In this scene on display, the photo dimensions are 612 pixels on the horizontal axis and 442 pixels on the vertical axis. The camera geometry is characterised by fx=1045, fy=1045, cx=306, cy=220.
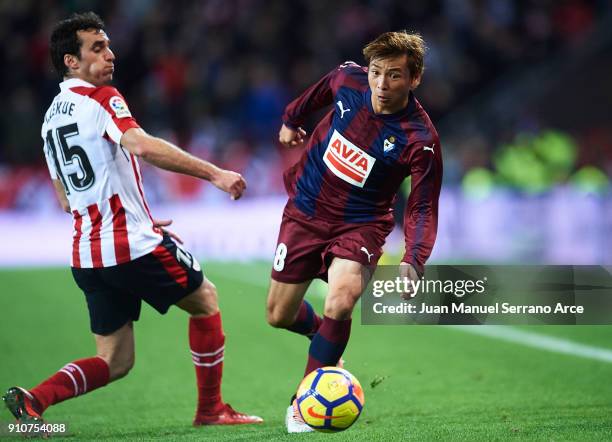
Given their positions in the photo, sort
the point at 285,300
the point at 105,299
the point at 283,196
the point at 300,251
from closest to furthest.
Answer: the point at 105,299 < the point at 300,251 < the point at 285,300 < the point at 283,196

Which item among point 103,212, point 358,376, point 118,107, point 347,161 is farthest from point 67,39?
point 358,376

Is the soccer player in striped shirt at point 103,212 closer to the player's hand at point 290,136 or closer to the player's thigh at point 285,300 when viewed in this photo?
the player's thigh at point 285,300

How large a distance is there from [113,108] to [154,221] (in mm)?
690

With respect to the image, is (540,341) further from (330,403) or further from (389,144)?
(330,403)

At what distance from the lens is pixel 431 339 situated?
8.97 metres

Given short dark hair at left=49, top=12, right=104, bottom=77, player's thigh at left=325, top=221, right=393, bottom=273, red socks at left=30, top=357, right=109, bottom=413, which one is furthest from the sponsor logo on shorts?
red socks at left=30, top=357, right=109, bottom=413

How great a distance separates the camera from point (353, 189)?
559 cm

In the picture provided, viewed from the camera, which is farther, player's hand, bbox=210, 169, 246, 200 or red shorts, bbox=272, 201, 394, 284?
red shorts, bbox=272, 201, 394, 284

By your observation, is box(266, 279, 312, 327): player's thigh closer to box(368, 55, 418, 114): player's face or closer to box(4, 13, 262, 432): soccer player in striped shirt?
box(4, 13, 262, 432): soccer player in striped shirt

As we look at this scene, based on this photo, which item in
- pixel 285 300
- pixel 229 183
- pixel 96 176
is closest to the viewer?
pixel 229 183

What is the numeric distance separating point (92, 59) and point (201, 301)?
139 centimetres

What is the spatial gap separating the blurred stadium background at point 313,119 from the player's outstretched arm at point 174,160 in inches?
354

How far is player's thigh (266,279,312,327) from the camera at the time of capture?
19.0ft

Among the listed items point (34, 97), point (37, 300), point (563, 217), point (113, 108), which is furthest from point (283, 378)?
point (34, 97)
